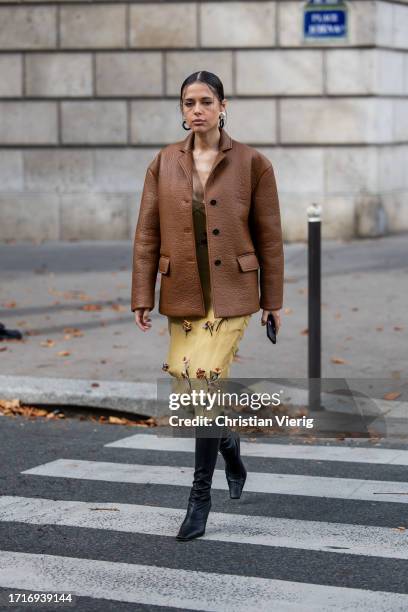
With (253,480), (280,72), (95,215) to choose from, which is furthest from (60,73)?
(253,480)

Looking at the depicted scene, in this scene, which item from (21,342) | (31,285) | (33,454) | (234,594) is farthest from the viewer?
(31,285)

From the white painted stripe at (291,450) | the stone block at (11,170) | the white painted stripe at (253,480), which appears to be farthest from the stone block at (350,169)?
the white painted stripe at (253,480)

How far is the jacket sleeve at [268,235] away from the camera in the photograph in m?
5.36

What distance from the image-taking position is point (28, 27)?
17.4 m

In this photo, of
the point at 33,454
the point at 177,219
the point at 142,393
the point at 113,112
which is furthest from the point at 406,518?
the point at 113,112

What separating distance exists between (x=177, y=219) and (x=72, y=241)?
1265cm

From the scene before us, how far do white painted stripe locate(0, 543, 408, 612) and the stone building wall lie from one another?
12.6 meters

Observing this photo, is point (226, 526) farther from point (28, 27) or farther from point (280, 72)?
Answer: point (28, 27)

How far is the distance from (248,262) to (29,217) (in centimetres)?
1287

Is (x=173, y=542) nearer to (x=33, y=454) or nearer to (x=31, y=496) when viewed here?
(x=31, y=496)

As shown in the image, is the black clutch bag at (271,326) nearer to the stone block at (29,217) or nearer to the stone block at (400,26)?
the stone block at (29,217)

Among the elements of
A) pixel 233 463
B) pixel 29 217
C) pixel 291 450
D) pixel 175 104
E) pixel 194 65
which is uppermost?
pixel 194 65

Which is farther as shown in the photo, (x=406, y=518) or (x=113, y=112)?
(x=113, y=112)

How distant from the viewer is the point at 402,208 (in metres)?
18.2
